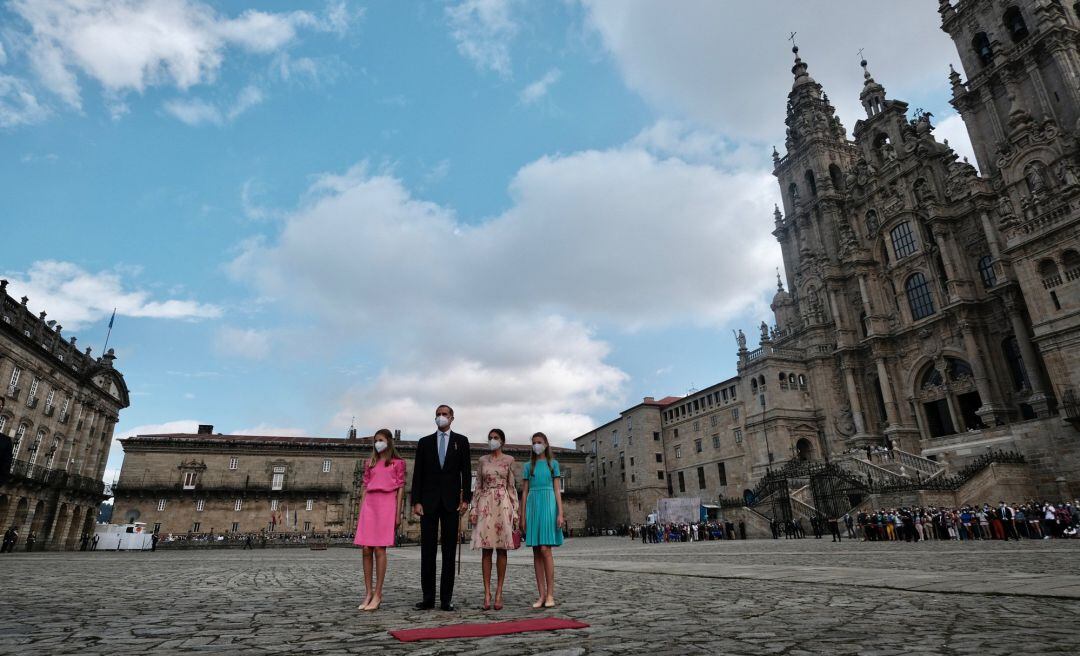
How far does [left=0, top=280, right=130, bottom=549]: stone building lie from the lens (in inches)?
1230

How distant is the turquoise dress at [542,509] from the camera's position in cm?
657

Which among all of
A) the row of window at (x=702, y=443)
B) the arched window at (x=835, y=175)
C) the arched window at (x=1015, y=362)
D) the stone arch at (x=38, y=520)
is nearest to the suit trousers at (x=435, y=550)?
the stone arch at (x=38, y=520)

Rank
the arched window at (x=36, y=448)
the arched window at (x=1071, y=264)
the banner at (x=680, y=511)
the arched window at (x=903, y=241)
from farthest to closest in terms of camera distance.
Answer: the arched window at (x=903, y=241) < the banner at (x=680, y=511) < the arched window at (x=36, y=448) < the arched window at (x=1071, y=264)

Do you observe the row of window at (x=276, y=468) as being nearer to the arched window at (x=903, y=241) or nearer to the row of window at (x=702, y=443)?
the row of window at (x=702, y=443)

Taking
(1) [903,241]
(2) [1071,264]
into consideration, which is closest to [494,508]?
(2) [1071,264]

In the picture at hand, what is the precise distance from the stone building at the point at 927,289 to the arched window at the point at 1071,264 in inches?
2.9

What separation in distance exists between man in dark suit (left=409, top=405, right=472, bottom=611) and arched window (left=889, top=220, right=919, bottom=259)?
4590cm

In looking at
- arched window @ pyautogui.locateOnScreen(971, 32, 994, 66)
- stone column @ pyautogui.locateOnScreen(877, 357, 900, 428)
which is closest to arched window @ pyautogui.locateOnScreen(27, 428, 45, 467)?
stone column @ pyautogui.locateOnScreen(877, 357, 900, 428)

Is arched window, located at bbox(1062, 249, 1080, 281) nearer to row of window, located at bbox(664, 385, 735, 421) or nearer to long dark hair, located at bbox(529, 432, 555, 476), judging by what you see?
row of window, located at bbox(664, 385, 735, 421)

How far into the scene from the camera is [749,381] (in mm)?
46500

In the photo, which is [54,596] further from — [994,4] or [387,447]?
[994,4]

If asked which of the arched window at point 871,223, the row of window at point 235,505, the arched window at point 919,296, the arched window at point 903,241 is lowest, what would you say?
the row of window at point 235,505

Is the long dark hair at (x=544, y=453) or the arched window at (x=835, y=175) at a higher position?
the arched window at (x=835, y=175)

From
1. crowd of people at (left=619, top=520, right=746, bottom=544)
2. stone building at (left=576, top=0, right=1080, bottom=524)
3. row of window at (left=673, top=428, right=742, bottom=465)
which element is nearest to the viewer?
stone building at (left=576, top=0, right=1080, bottom=524)
